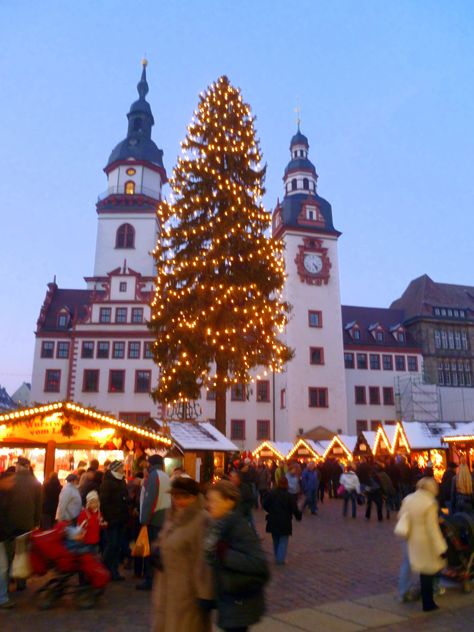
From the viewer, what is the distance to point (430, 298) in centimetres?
5666

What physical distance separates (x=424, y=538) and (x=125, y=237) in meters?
48.0

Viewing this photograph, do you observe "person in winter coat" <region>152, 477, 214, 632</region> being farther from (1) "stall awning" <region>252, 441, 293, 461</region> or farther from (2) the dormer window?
(2) the dormer window

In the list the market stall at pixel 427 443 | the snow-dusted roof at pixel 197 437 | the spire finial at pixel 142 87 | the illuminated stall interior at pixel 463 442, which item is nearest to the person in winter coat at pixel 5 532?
the snow-dusted roof at pixel 197 437

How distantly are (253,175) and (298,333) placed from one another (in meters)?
24.2

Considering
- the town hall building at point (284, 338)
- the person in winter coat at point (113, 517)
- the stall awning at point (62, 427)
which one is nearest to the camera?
the person in winter coat at point (113, 517)

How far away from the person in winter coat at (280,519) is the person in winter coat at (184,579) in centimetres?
688

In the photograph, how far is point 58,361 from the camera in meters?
45.2

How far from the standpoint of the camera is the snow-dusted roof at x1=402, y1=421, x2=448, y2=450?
98.1 ft

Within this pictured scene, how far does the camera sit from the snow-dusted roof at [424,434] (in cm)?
2991

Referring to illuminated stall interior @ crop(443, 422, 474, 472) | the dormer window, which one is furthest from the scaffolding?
the dormer window

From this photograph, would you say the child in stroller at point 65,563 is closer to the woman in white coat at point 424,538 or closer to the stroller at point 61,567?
the stroller at point 61,567

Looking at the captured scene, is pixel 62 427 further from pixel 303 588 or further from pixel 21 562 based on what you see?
pixel 303 588

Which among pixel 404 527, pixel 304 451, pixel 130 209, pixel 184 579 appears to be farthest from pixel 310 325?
pixel 184 579

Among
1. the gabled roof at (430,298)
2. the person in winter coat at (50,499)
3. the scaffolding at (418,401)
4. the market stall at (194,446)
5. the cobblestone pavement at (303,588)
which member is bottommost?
the cobblestone pavement at (303,588)
